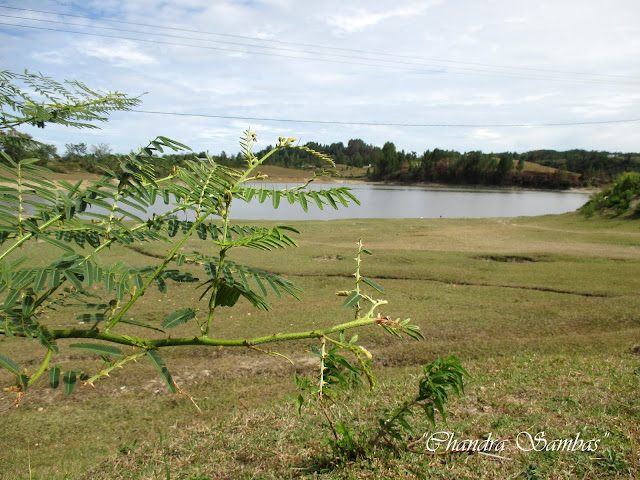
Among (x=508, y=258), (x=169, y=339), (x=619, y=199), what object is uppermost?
(x=619, y=199)

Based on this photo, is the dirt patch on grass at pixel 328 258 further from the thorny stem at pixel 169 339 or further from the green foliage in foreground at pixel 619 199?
the green foliage in foreground at pixel 619 199

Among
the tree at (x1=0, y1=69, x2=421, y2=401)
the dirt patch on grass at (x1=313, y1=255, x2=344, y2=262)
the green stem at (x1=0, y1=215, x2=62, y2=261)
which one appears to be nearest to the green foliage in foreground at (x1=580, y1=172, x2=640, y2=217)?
the dirt patch on grass at (x1=313, y1=255, x2=344, y2=262)

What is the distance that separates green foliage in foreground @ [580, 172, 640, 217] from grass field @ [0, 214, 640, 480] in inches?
344

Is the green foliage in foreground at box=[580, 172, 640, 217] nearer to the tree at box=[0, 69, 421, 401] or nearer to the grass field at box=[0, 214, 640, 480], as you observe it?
the grass field at box=[0, 214, 640, 480]

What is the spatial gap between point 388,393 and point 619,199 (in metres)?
15.0

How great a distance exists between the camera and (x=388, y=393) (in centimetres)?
261

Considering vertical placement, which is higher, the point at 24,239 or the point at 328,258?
the point at 24,239

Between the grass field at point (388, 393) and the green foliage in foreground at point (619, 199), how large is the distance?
874 cm

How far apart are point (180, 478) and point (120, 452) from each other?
652mm

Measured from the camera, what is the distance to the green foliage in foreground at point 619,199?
46.3 feet

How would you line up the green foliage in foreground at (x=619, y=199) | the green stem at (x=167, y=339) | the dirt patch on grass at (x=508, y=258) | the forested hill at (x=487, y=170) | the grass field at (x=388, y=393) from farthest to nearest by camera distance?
the forested hill at (x=487, y=170) → the green foliage in foreground at (x=619, y=199) → the dirt patch on grass at (x=508, y=258) → the grass field at (x=388, y=393) → the green stem at (x=167, y=339)

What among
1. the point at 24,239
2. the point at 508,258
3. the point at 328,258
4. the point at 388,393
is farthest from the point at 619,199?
the point at 24,239

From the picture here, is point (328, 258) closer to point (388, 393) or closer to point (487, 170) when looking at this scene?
point (388, 393)

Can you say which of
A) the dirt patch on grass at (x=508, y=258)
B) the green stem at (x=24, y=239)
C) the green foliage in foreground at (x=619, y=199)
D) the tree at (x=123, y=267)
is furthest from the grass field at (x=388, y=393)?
the green foliage in foreground at (x=619, y=199)
